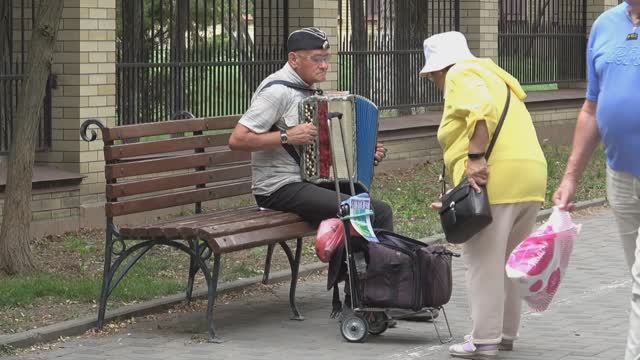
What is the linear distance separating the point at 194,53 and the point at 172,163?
18.2ft

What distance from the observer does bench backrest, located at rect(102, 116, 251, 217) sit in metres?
8.47

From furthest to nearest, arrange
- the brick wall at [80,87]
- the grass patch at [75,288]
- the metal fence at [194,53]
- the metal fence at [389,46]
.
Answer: the metal fence at [389,46], the metal fence at [194,53], the brick wall at [80,87], the grass patch at [75,288]

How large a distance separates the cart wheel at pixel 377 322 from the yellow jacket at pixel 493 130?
103 cm

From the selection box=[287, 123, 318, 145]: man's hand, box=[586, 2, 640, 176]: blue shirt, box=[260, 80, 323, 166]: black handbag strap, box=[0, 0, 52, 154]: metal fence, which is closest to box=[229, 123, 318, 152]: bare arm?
box=[287, 123, 318, 145]: man's hand

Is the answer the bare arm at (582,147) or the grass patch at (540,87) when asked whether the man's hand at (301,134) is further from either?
the grass patch at (540,87)

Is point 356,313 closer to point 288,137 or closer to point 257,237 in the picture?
point 257,237

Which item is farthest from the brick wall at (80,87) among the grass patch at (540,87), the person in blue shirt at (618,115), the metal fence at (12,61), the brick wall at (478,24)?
the grass patch at (540,87)

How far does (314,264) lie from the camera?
1068 cm

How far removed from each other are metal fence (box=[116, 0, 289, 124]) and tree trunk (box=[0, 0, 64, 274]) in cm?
318

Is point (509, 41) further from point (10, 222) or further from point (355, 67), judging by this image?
point (10, 222)

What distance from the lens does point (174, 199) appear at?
8.98 metres

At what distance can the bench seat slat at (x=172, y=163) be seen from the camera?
8.47 m

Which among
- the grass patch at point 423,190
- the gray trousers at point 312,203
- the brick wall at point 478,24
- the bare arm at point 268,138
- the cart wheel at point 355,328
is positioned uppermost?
the brick wall at point 478,24

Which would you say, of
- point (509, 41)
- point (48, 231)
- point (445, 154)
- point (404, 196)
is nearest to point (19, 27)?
point (48, 231)
